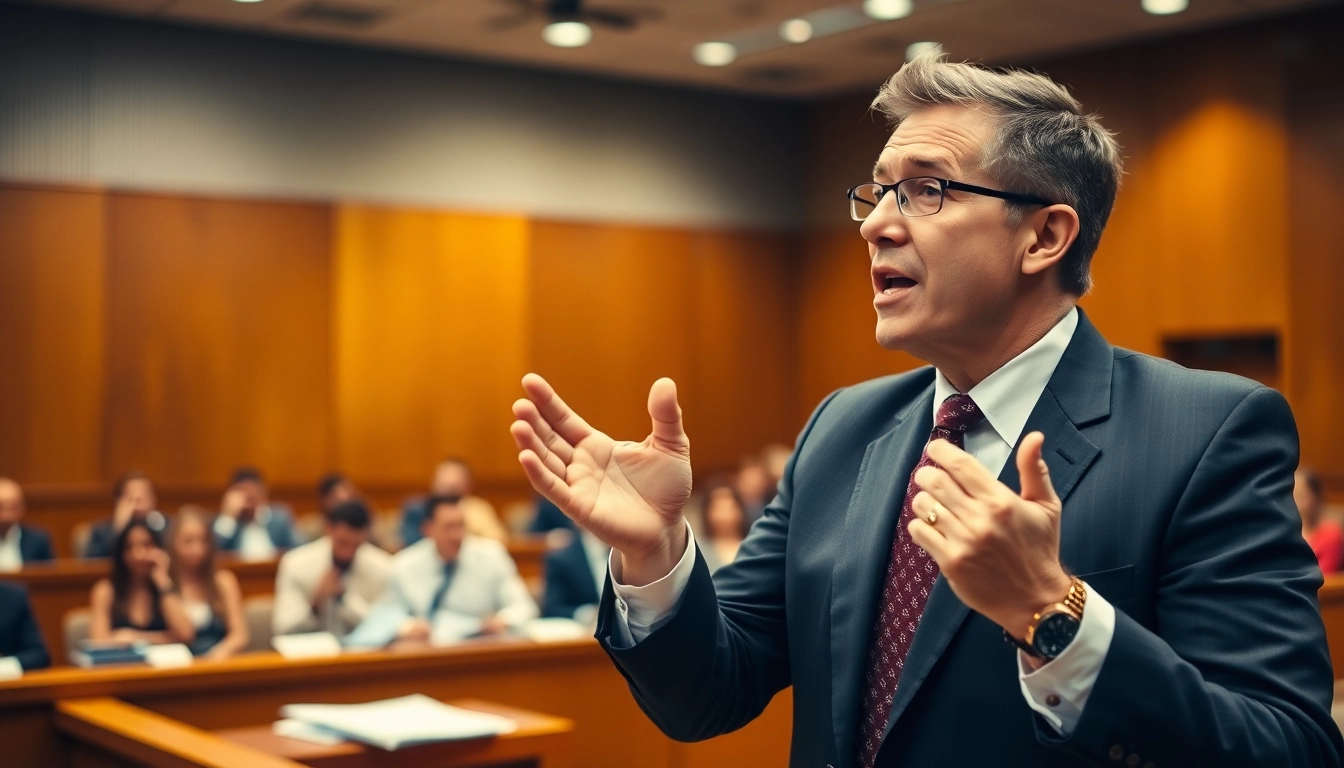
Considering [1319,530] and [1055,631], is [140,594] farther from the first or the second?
[1319,530]

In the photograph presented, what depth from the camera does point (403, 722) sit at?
145 inches

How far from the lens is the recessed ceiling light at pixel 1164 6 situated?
9.75m

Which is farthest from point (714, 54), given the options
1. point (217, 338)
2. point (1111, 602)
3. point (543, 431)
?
point (1111, 602)

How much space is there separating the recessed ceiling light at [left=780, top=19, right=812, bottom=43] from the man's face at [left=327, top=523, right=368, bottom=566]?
5.81 meters

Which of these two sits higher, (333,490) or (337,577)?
(333,490)

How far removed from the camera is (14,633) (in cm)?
522

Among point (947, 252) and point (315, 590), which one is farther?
point (315, 590)

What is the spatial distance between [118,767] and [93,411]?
Answer: 703 cm

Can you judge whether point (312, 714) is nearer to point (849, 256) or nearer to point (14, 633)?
point (14, 633)

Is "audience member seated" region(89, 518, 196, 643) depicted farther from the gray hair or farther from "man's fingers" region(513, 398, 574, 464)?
the gray hair

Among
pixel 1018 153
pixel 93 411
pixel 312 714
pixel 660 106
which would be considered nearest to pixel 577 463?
pixel 1018 153

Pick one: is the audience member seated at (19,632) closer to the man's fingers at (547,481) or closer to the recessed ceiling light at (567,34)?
the man's fingers at (547,481)

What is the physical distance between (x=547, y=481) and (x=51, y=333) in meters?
9.35

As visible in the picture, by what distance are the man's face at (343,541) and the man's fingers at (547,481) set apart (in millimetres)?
5012
